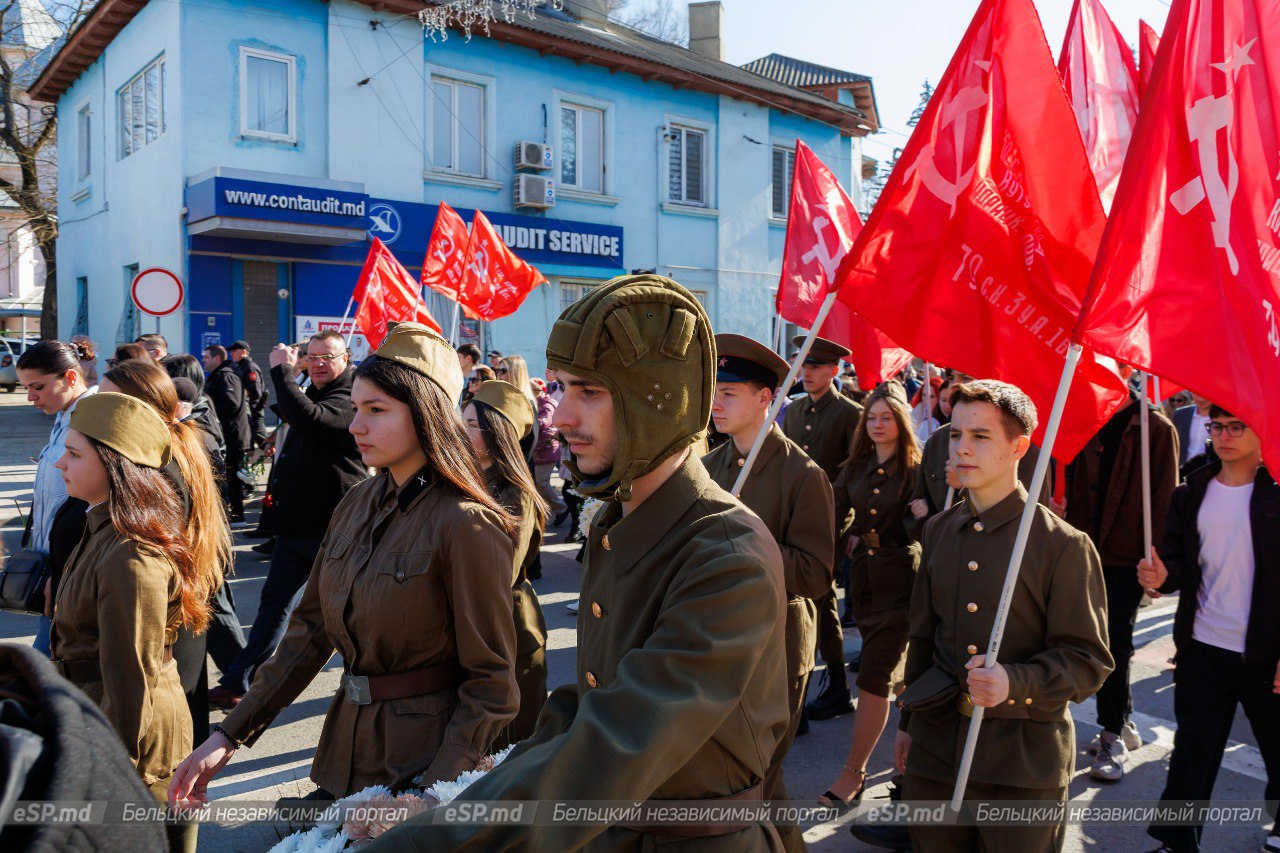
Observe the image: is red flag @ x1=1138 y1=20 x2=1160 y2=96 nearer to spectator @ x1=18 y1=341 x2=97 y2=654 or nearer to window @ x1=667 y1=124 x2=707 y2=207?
spectator @ x1=18 y1=341 x2=97 y2=654

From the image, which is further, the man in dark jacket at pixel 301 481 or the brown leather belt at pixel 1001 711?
the man in dark jacket at pixel 301 481

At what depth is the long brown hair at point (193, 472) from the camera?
358 cm

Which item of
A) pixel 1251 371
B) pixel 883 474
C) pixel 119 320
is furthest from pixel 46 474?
pixel 119 320

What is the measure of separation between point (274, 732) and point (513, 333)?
14.5m

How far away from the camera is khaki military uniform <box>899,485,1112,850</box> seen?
119 inches

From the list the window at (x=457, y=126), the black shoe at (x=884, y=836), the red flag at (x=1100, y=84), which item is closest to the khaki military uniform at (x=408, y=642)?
the black shoe at (x=884, y=836)


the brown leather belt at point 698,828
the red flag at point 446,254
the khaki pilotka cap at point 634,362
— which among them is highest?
the red flag at point 446,254

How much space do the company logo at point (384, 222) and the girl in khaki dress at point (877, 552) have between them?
13.8 metres

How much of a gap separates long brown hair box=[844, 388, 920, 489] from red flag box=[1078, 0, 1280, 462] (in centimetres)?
265

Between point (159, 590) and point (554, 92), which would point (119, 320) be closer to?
point (554, 92)

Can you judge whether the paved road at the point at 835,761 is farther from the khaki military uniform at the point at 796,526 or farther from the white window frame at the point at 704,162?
the white window frame at the point at 704,162

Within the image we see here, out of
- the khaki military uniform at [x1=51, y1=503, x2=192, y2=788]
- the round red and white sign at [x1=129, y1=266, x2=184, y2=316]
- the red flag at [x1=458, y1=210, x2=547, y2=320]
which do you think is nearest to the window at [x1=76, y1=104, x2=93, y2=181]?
the round red and white sign at [x1=129, y1=266, x2=184, y2=316]

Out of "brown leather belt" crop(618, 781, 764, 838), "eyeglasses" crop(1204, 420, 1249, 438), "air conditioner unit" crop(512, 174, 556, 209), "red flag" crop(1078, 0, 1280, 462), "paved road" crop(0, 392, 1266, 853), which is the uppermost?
"air conditioner unit" crop(512, 174, 556, 209)

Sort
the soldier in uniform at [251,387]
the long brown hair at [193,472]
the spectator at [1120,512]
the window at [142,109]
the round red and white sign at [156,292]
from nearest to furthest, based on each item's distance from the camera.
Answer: the long brown hair at [193,472] → the spectator at [1120,512] → the round red and white sign at [156,292] → the soldier in uniform at [251,387] → the window at [142,109]
